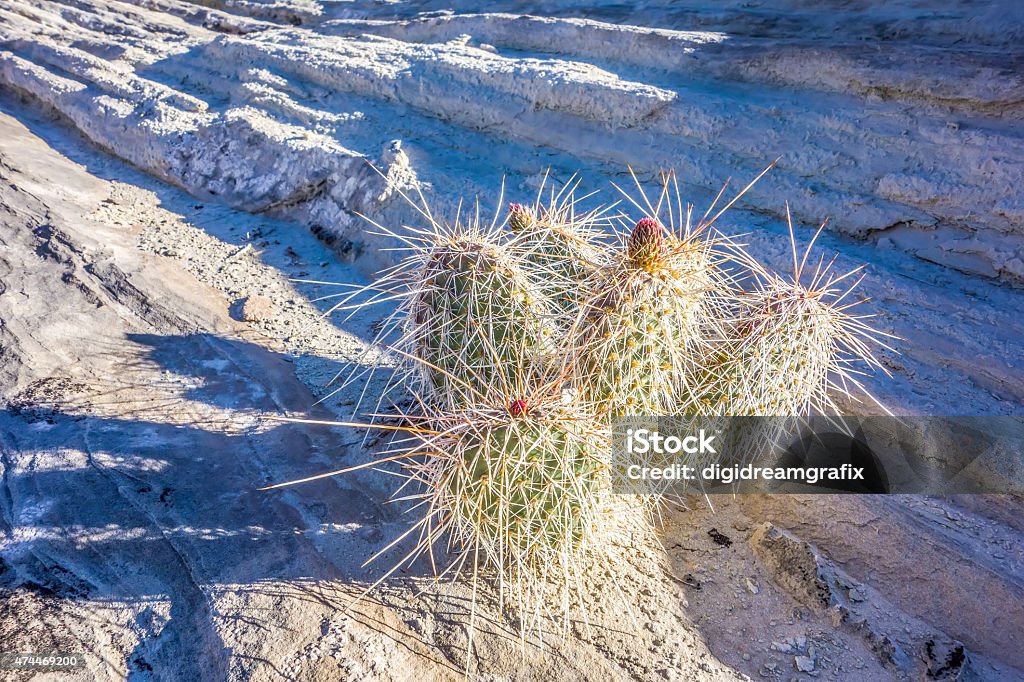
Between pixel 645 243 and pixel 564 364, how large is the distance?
0.51m

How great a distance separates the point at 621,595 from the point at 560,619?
25 cm

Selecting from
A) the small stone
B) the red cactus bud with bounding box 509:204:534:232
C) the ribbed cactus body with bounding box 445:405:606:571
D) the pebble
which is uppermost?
the red cactus bud with bounding box 509:204:534:232

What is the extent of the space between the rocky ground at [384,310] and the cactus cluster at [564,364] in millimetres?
416

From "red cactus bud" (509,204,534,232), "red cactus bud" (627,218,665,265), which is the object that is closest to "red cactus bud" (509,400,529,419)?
"red cactus bud" (627,218,665,265)

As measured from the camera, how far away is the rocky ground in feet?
8.11

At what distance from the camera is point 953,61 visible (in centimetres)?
438

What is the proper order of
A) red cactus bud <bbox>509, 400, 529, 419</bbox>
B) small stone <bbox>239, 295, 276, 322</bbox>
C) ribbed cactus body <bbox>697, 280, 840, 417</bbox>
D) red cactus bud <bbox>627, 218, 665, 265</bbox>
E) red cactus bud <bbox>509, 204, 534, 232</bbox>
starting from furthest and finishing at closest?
small stone <bbox>239, 295, 276, 322</bbox> → red cactus bud <bbox>509, 204, 534, 232</bbox> → ribbed cactus body <bbox>697, 280, 840, 417</bbox> → red cactus bud <bbox>627, 218, 665, 265</bbox> → red cactus bud <bbox>509, 400, 529, 419</bbox>

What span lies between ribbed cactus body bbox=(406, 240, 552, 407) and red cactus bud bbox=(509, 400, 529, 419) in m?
0.46

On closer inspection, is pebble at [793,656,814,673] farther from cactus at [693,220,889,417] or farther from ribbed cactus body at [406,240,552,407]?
ribbed cactus body at [406,240,552,407]

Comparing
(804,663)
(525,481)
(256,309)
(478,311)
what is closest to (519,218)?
(478,311)

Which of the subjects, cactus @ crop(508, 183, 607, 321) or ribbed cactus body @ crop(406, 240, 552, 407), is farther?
cactus @ crop(508, 183, 607, 321)

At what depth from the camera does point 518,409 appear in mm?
2164

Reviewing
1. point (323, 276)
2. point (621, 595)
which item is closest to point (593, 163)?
point (323, 276)

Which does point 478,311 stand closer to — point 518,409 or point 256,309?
point 518,409
